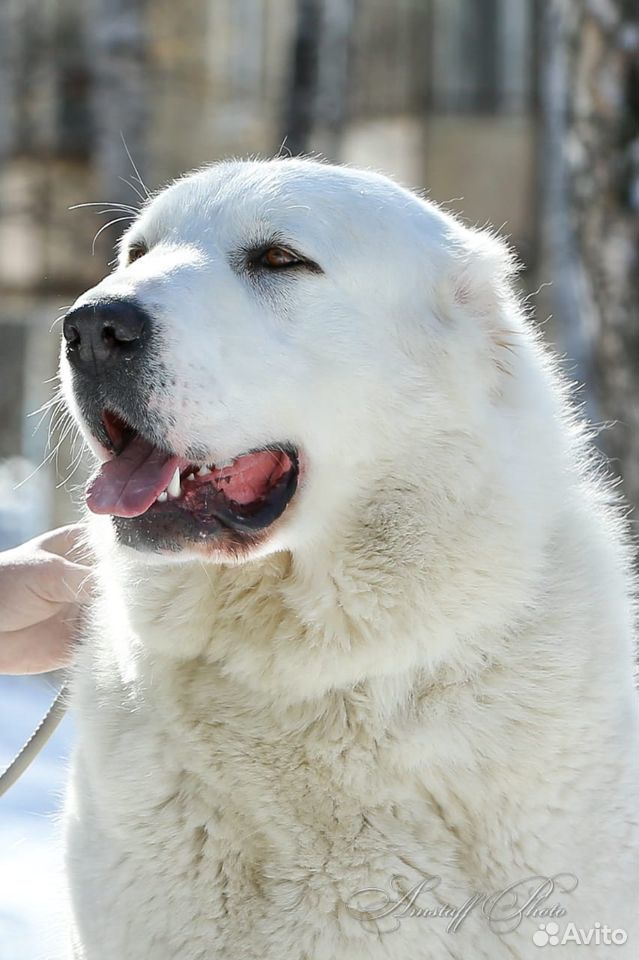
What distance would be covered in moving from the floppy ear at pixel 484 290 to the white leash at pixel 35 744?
125 centimetres

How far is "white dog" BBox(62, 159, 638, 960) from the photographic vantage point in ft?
7.75

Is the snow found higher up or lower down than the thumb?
lower down

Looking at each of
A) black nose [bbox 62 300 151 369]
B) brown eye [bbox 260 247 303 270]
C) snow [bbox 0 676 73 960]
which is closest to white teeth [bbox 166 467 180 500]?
black nose [bbox 62 300 151 369]

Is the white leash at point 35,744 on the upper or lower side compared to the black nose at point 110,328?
lower

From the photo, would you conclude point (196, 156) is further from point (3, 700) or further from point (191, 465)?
point (191, 465)

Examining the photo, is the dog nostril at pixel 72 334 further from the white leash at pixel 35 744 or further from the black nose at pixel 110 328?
the white leash at pixel 35 744

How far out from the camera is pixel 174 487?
8.16ft

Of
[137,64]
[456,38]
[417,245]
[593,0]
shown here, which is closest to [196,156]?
[456,38]

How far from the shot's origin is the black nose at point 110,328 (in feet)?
7.76

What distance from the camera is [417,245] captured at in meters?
2.75

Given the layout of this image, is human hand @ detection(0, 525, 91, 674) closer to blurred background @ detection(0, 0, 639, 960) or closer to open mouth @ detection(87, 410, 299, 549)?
open mouth @ detection(87, 410, 299, 549)

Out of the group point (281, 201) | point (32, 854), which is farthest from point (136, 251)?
point (32, 854)

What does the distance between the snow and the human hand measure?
0.64 feet

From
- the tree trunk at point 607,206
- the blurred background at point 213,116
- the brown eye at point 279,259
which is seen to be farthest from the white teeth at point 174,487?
the blurred background at point 213,116
